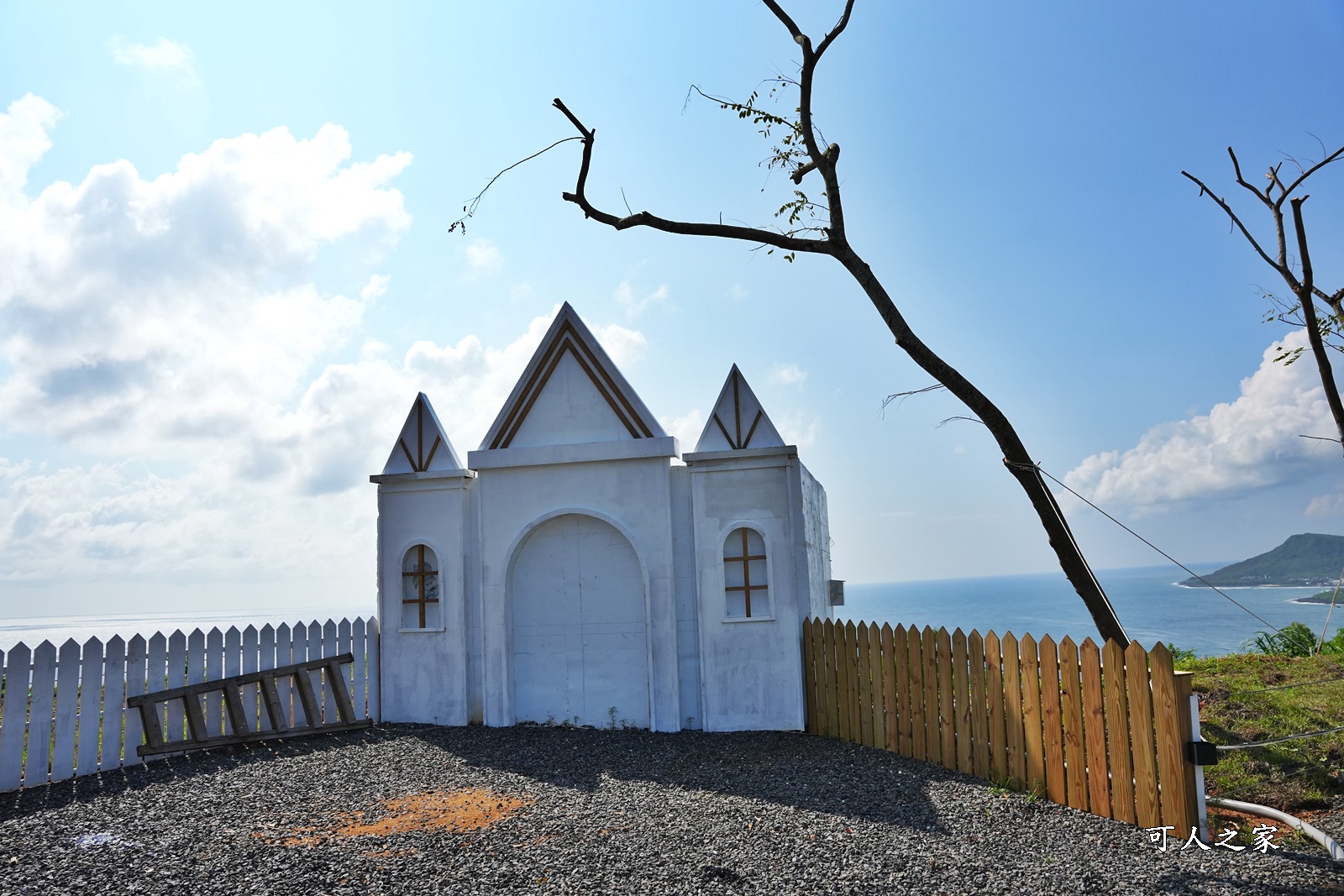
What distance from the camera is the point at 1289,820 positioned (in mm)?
6469

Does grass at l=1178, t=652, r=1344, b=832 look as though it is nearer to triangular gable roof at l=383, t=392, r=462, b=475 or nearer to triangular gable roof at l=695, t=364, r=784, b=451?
triangular gable roof at l=695, t=364, r=784, b=451

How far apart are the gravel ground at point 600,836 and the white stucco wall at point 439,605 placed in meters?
2.34

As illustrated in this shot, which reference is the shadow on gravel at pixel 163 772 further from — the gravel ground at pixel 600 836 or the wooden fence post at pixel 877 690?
the wooden fence post at pixel 877 690

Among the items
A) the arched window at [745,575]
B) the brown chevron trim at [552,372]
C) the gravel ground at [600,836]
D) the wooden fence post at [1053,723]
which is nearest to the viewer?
the gravel ground at [600,836]

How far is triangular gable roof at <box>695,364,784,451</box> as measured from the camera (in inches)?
445

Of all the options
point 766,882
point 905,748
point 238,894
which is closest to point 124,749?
point 238,894

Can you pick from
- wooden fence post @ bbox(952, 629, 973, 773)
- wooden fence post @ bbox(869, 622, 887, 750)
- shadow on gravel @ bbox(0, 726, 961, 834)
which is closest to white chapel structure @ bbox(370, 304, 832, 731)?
shadow on gravel @ bbox(0, 726, 961, 834)

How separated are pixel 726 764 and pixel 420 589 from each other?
541 centimetres

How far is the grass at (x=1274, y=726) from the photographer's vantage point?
7.33 m

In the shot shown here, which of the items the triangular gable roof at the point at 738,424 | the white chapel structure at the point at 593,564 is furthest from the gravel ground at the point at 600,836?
the triangular gable roof at the point at 738,424

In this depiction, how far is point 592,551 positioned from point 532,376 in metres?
2.63

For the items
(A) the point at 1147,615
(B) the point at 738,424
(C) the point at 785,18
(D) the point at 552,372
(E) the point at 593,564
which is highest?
(C) the point at 785,18

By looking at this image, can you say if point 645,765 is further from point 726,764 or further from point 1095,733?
point 1095,733

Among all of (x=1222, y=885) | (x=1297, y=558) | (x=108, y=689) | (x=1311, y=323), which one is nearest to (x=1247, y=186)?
(x=1311, y=323)
